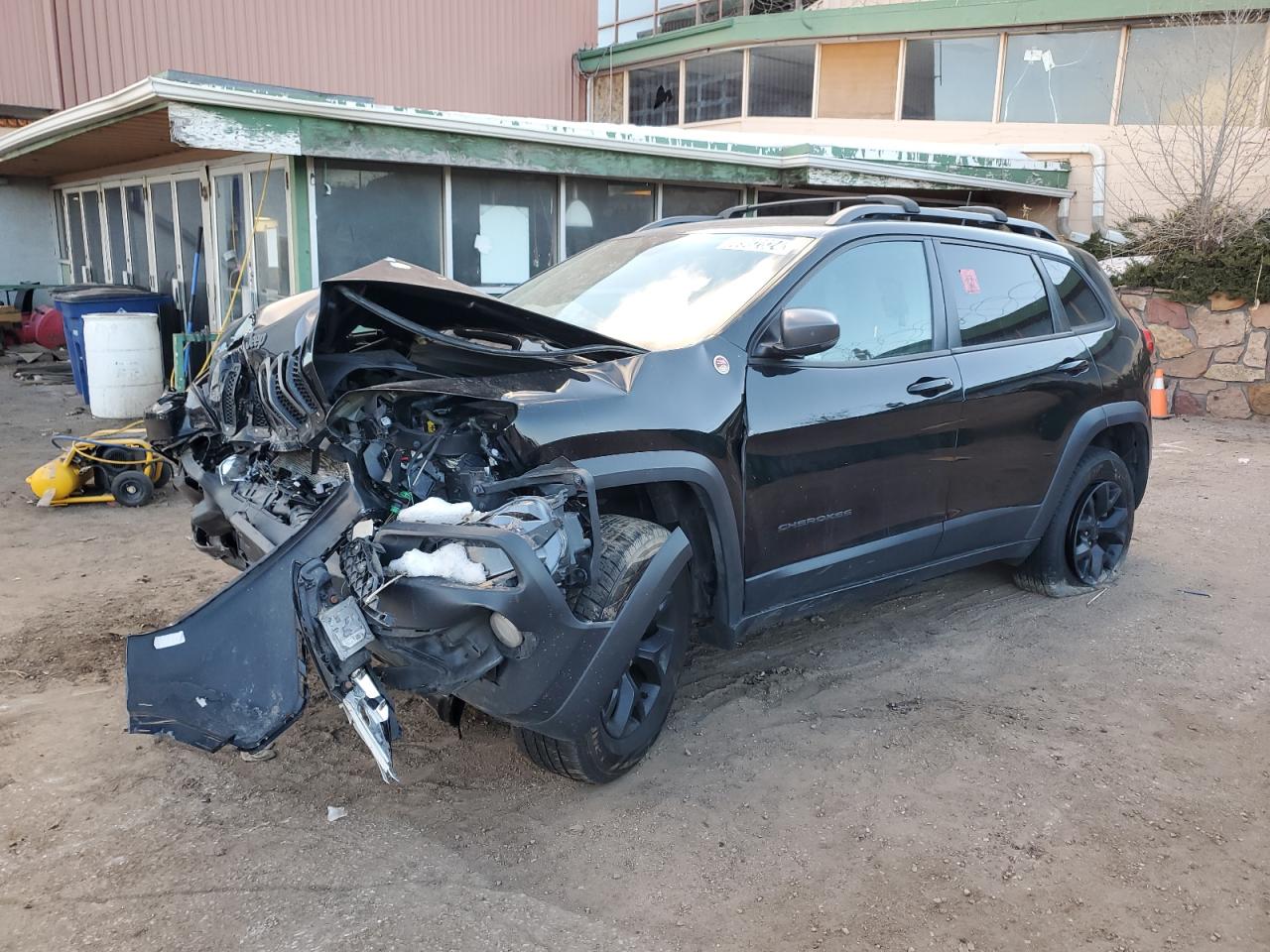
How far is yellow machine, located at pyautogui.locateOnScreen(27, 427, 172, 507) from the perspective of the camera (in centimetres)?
643

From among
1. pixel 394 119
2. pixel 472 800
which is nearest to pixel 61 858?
pixel 472 800

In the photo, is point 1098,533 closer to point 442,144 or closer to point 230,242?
point 442,144

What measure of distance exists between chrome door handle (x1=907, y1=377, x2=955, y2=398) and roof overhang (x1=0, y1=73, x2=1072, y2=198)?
17.6 feet

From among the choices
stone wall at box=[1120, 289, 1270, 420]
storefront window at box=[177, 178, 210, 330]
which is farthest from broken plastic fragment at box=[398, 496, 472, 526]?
stone wall at box=[1120, 289, 1270, 420]

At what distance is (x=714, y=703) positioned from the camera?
12.9ft

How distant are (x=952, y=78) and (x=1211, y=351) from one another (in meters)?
6.31

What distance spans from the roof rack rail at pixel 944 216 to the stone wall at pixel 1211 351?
24.7 feet

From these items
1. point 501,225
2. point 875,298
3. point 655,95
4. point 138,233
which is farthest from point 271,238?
point 655,95

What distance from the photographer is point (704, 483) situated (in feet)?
10.9

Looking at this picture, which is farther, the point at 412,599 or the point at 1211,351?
the point at 1211,351

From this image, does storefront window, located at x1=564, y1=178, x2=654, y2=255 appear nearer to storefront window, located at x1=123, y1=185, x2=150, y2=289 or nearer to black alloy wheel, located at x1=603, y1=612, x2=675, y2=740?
storefront window, located at x1=123, y1=185, x2=150, y2=289

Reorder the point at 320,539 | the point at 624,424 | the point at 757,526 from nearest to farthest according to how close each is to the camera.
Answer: the point at 320,539
the point at 624,424
the point at 757,526

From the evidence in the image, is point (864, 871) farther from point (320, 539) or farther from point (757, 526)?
point (320, 539)

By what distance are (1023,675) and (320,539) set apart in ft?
10.2
